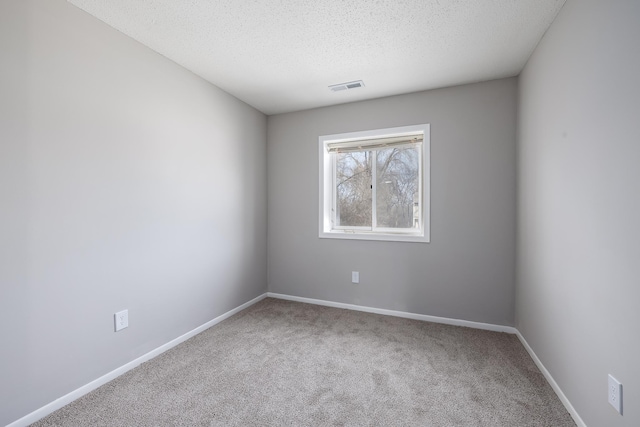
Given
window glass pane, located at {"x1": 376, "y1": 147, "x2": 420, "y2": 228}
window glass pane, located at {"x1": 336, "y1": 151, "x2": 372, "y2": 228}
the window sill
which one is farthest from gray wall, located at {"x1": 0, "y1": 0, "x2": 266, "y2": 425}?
window glass pane, located at {"x1": 376, "y1": 147, "x2": 420, "y2": 228}

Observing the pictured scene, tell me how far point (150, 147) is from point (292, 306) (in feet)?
7.20

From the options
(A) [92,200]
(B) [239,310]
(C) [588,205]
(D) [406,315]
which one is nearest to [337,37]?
(C) [588,205]

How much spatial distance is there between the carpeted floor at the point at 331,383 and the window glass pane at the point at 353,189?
1.26m

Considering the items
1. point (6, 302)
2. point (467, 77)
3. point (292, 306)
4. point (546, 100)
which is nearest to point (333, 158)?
point (467, 77)

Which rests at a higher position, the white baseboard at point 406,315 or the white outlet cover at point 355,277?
the white outlet cover at point 355,277

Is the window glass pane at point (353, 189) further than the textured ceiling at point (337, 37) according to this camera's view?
Yes

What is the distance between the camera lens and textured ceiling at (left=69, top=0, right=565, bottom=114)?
1740mm

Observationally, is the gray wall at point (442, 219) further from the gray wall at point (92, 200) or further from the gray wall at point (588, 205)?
the gray wall at point (92, 200)

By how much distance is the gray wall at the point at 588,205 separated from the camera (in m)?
1.15

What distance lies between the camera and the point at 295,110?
11.5 feet

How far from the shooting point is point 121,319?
1.98 meters

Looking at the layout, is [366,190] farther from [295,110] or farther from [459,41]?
[459,41]

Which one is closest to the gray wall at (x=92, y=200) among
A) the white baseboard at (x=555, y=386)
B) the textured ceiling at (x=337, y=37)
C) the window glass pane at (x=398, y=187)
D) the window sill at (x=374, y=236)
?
the textured ceiling at (x=337, y=37)

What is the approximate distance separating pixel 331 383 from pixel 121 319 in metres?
1.50
